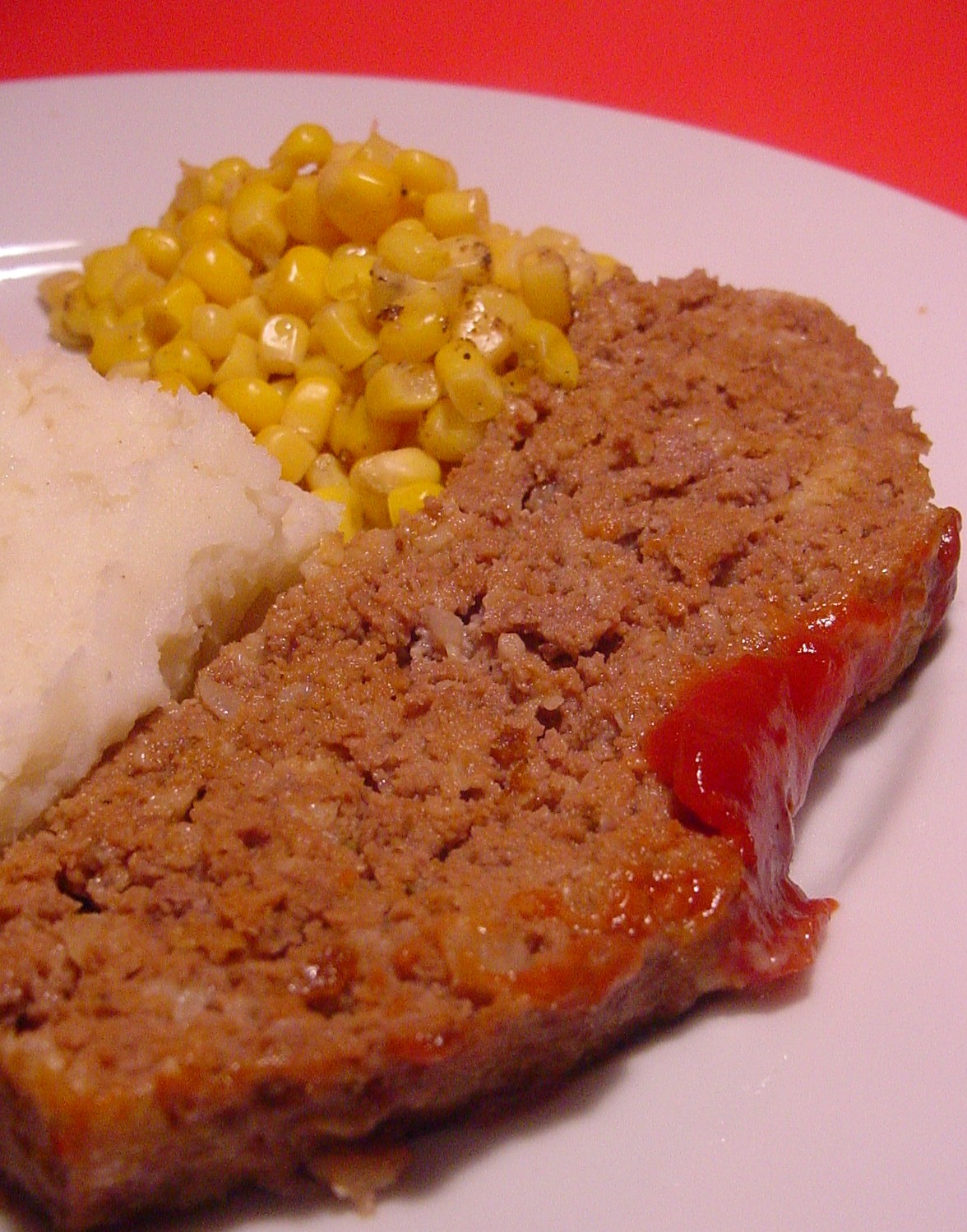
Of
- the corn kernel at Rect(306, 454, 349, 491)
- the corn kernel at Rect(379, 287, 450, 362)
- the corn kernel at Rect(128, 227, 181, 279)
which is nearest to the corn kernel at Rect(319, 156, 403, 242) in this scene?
the corn kernel at Rect(379, 287, 450, 362)

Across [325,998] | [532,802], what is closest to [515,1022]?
[325,998]

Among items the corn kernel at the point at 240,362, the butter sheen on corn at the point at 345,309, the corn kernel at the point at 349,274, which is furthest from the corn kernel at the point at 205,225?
the corn kernel at the point at 349,274

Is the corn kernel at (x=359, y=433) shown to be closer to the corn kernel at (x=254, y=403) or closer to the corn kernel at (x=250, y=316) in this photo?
the corn kernel at (x=254, y=403)

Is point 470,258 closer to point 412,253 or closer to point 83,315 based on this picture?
point 412,253

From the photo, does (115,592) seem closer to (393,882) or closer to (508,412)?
(393,882)

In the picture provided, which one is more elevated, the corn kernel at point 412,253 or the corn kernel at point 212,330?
the corn kernel at point 412,253

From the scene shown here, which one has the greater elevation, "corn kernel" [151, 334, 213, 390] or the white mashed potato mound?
"corn kernel" [151, 334, 213, 390]

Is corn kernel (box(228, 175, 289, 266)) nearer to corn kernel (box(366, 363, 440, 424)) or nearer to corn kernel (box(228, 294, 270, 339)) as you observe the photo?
corn kernel (box(228, 294, 270, 339))
